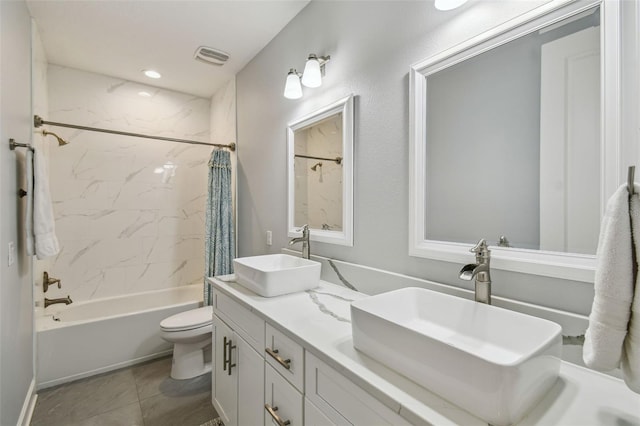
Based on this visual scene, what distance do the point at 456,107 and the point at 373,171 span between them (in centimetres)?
44

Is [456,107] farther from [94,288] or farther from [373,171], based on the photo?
[94,288]

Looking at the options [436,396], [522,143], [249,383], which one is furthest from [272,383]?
[522,143]

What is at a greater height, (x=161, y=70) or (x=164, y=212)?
(x=161, y=70)

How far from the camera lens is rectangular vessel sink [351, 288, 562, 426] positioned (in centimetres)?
56

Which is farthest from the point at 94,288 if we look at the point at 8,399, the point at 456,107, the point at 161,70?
the point at 456,107

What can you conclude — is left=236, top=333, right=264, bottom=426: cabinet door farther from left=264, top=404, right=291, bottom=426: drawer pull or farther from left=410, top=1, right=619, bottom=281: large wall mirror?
left=410, top=1, right=619, bottom=281: large wall mirror

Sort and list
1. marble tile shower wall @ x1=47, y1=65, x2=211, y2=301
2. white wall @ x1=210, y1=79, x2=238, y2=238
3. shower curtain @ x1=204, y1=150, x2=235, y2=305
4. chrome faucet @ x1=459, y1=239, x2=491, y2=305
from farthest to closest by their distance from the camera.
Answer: white wall @ x1=210, y1=79, x2=238, y2=238, marble tile shower wall @ x1=47, y1=65, x2=211, y2=301, shower curtain @ x1=204, y1=150, x2=235, y2=305, chrome faucet @ x1=459, y1=239, x2=491, y2=305

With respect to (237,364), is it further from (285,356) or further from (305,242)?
(305,242)

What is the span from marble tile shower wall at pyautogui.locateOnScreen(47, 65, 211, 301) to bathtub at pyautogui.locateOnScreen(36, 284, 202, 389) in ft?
0.61

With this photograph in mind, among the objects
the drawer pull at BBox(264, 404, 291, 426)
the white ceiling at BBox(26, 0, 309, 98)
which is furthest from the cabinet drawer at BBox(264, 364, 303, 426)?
the white ceiling at BBox(26, 0, 309, 98)

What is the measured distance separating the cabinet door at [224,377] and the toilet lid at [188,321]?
1.74 feet

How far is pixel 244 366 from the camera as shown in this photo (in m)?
1.35

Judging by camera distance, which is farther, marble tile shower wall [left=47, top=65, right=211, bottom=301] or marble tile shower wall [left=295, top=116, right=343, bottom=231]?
marble tile shower wall [left=47, top=65, right=211, bottom=301]

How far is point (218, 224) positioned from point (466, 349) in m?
2.30
